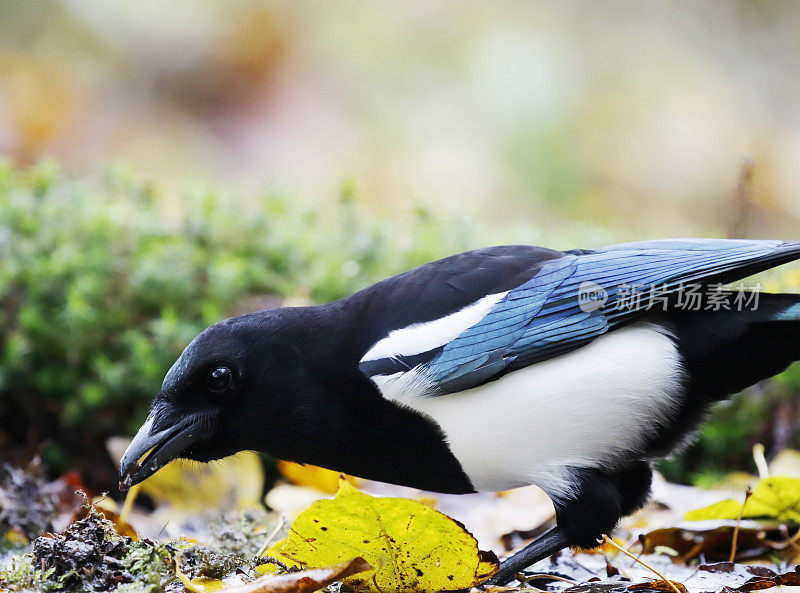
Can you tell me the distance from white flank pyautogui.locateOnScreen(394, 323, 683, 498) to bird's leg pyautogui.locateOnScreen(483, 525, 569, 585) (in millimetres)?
101

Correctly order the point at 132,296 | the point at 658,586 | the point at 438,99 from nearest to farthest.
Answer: the point at 658,586
the point at 132,296
the point at 438,99

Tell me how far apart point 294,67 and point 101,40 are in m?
1.64

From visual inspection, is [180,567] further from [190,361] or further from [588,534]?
[588,534]

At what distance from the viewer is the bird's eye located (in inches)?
80.8

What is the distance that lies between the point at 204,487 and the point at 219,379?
883 millimetres

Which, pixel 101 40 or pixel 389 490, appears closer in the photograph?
pixel 389 490

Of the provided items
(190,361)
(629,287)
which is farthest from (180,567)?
(629,287)

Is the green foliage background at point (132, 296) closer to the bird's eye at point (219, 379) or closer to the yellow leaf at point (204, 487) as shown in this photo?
the yellow leaf at point (204, 487)

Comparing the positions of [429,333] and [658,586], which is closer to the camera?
[658,586]

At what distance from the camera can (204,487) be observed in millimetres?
2826

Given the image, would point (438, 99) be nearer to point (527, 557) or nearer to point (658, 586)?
point (527, 557)

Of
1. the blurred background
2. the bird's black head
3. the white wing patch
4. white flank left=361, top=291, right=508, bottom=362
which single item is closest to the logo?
white flank left=361, top=291, right=508, bottom=362

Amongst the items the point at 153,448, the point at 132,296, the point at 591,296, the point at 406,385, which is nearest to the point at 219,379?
the point at 153,448

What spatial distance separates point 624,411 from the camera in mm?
2051
